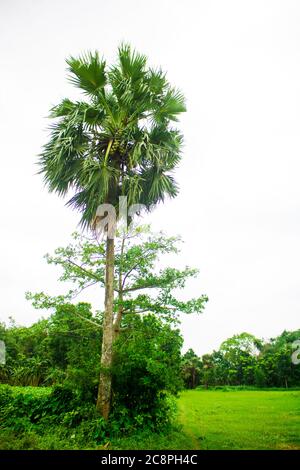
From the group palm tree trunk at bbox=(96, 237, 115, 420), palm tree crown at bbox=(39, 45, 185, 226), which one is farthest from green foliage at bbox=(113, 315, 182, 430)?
palm tree crown at bbox=(39, 45, 185, 226)

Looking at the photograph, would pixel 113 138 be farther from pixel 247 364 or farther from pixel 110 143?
pixel 247 364

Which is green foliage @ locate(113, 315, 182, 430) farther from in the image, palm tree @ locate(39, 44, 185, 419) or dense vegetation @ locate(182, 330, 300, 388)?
dense vegetation @ locate(182, 330, 300, 388)

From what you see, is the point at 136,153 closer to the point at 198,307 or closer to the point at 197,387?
the point at 198,307

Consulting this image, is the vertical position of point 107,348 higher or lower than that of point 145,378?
higher

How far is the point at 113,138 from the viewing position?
874cm

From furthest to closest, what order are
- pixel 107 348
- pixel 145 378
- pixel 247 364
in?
pixel 247 364 < pixel 107 348 < pixel 145 378

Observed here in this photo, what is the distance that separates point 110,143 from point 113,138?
292mm

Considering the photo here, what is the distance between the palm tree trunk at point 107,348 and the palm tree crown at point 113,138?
137cm

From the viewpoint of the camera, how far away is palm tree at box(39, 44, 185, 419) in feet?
27.3

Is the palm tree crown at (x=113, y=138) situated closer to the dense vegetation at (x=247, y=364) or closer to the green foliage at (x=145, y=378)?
the green foliage at (x=145, y=378)

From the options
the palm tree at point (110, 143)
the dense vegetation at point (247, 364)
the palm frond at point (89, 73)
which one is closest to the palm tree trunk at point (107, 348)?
the palm tree at point (110, 143)

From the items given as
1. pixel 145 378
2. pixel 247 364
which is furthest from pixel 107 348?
pixel 247 364

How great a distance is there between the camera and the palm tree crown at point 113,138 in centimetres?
837
